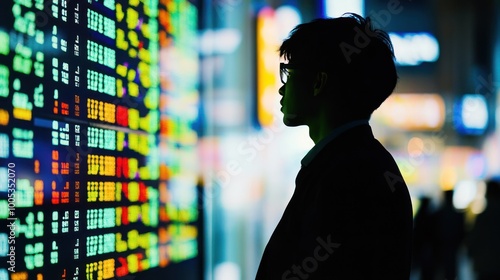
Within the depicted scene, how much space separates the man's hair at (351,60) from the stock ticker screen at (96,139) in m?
0.72

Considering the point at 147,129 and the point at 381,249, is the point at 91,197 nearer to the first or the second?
the point at 147,129

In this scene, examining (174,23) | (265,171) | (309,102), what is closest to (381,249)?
(309,102)

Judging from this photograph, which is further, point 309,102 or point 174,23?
point 174,23

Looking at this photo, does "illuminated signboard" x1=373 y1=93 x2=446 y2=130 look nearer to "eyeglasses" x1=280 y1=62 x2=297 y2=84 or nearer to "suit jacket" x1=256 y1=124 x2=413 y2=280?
"eyeglasses" x1=280 y1=62 x2=297 y2=84

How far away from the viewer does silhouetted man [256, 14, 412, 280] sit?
4.86 feet

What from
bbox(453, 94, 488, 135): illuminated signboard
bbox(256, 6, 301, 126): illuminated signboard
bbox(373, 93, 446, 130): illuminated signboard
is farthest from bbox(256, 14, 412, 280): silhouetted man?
bbox(453, 94, 488, 135): illuminated signboard

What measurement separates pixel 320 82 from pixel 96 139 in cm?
82

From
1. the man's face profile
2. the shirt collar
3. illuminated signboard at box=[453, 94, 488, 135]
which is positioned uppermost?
illuminated signboard at box=[453, 94, 488, 135]

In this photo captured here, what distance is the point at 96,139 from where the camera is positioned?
2.14 metres

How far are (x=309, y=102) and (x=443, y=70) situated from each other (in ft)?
24.8

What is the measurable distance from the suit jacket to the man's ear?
6.0 inches

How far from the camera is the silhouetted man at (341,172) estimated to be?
148 centimetres

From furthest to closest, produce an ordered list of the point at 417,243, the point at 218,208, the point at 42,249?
1. the point at 417,243
2. the point at 218,208
3. the point at 42,249

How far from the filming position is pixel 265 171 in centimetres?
549
